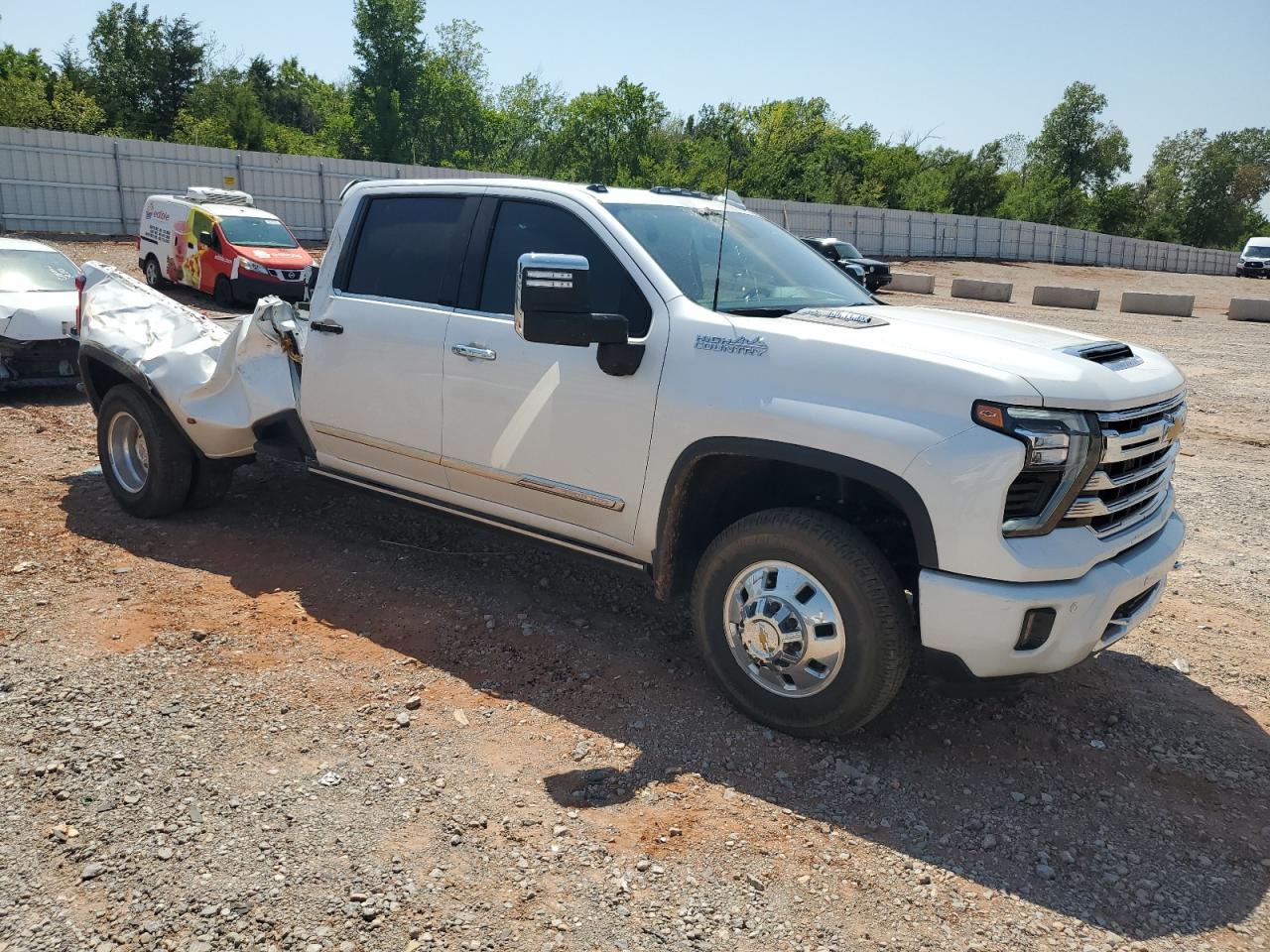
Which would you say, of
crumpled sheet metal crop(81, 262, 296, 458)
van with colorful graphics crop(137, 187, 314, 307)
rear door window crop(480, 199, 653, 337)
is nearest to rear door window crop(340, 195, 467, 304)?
rear door window crop(480, 199, 653, 337)

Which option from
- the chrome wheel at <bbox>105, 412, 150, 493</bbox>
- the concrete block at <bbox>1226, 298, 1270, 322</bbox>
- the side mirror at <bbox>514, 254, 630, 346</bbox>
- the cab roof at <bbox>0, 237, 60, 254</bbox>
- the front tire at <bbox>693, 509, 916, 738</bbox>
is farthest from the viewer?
the concrete block at <bbox>1226, 298, 1270, 322</bbox>

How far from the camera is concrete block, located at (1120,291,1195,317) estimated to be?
27000 millimetres

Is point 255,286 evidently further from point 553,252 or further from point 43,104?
point 43,104

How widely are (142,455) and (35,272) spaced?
6111 mm

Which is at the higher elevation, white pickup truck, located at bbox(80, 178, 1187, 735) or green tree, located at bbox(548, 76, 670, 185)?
green tree, located at bbox(548, 76, 670, 185)

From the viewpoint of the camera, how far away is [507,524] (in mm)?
Result: 4586

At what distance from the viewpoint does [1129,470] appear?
353cm

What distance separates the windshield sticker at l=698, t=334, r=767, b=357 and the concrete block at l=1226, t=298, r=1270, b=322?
26760 mm

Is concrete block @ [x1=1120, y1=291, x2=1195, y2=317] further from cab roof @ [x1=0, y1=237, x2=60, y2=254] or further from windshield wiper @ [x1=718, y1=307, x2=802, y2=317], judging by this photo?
windshield wiper @ [x1=718, y1=307, x2=802, y2=317]

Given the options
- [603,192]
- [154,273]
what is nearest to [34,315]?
[603,192]

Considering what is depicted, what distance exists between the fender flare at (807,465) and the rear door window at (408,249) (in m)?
1.57

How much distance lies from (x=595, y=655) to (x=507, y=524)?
0.71 metres

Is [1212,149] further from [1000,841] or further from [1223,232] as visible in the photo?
[1000,841]

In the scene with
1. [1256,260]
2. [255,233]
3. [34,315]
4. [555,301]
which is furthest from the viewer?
[1256,260]
